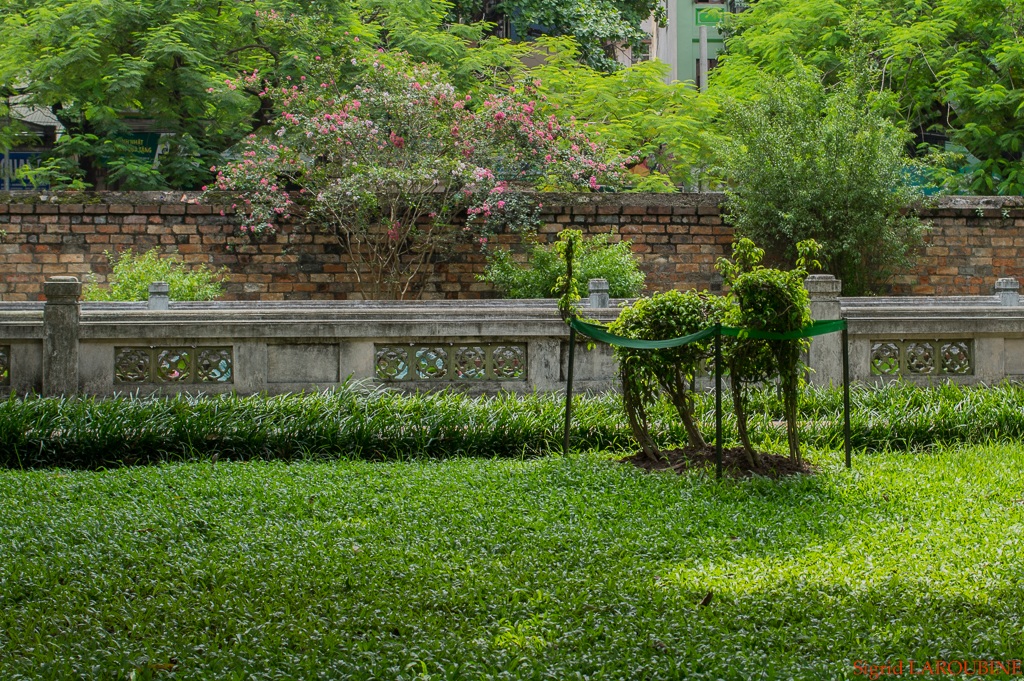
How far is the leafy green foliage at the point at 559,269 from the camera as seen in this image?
1395 cm

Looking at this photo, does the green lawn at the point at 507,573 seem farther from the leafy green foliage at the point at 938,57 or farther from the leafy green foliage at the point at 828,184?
the leafy green foliage at the point at 938,57

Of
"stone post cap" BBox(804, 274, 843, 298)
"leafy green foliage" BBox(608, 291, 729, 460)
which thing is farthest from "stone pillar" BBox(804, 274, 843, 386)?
"leafy green foliage" BBox(608, 291, 729, 460)

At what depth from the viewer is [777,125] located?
15258mm

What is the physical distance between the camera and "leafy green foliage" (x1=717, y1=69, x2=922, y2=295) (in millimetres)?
14570

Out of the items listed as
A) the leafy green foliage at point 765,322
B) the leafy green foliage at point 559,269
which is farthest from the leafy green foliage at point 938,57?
the leafy green foliage at point 765,322

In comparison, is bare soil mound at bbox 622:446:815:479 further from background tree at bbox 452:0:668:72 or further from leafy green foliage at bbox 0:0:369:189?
background tree at bbox 452:0:668:72

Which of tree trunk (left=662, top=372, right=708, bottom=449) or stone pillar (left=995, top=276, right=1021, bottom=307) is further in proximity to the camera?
stone pillar (left=995, top=276, right=1021, bottom=307)

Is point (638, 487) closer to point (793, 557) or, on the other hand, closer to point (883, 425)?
point (793, 557)

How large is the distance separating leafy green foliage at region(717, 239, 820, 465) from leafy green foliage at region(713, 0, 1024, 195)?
12625mm

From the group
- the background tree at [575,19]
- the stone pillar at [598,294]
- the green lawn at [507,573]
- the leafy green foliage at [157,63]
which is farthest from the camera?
the background tree at [575,19]

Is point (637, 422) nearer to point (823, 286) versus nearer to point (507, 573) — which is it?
point (507, 573)

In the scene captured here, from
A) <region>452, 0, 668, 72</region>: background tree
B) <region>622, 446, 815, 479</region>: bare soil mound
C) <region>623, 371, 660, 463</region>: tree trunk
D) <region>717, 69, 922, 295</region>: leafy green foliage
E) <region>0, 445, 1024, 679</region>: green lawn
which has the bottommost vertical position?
<region>0, 445, 1024, 679</region>: green lawn

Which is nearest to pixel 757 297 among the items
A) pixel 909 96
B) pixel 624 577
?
pixel 624 577

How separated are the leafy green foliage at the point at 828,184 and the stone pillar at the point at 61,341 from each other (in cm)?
1130
